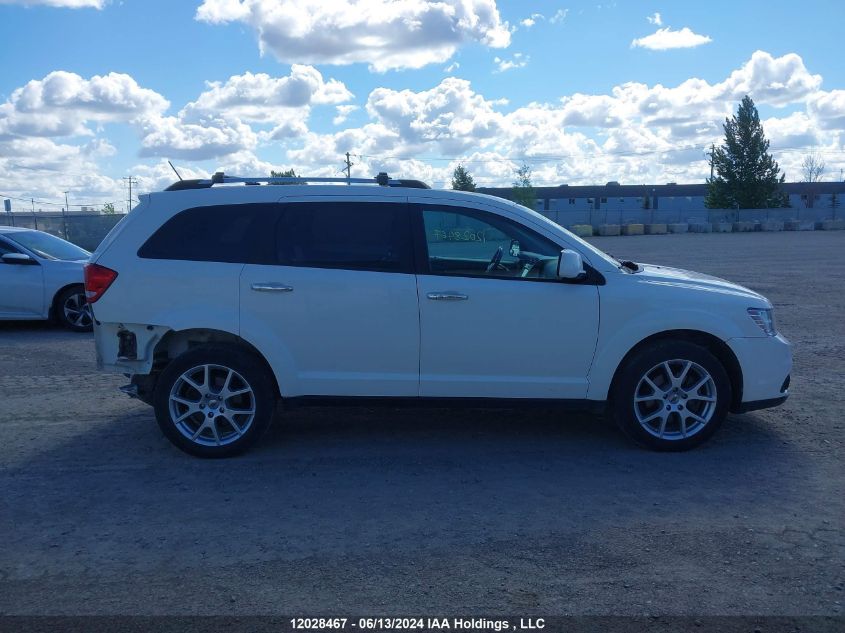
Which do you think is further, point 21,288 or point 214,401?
point 21,288

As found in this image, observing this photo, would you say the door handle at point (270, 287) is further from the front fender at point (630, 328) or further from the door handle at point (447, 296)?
the front fender at point (630, 328)

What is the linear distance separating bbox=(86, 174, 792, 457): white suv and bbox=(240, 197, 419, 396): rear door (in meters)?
0.01

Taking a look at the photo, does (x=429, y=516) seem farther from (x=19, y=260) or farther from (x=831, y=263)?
(x=831, y=263)

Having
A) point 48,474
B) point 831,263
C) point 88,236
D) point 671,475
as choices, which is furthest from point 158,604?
point 88,236

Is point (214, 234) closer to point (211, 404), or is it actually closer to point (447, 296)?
point (211, 404)

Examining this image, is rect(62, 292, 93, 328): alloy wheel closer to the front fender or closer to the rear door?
the rear door

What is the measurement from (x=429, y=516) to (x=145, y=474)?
2.11m

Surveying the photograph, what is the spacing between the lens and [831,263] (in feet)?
78.3

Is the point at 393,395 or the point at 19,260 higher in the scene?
the point at 19,260

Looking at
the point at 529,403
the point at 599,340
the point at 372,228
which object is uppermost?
the point at 372,228

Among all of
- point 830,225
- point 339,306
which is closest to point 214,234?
point 339,306

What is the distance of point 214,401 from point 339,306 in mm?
1148

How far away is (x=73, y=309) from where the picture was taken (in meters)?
11.8

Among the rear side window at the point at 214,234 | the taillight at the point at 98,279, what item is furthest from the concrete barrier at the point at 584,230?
the taillight at the point at 98,279
